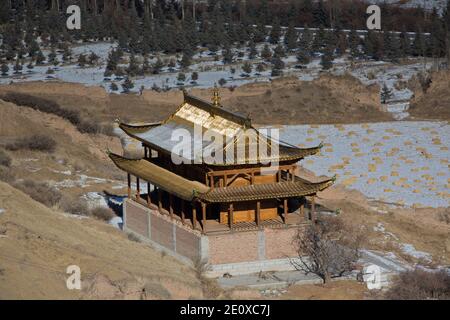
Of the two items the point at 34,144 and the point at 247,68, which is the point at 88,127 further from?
the point at 247,68

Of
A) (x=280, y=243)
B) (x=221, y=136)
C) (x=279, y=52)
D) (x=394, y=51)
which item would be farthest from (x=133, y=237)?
(x=394, y=51)

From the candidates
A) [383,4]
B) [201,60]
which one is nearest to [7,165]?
[201,60]

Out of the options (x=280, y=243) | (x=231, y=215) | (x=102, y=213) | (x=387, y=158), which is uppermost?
(x=231, y=215)

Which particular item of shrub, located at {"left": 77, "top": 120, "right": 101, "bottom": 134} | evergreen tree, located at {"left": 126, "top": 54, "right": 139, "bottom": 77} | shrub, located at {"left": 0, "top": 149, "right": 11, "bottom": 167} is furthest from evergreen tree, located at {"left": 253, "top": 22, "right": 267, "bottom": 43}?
shrub, located at {"left": 0, "top": 149, "right": 11, "bottom": 167}

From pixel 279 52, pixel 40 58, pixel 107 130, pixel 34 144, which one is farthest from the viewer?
pixel 279 52

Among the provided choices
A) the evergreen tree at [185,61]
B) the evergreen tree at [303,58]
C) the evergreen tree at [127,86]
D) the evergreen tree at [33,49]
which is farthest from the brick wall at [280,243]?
the evergreen tree at [33,49]

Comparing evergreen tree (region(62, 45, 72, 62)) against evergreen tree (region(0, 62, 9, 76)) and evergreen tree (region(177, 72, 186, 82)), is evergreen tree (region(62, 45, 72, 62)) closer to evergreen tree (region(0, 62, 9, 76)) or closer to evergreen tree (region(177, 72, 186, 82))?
evergreen tree (region(0, 62, 9, 76))

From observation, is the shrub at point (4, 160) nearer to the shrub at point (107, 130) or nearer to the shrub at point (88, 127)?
the shrub at point (88, 127)
